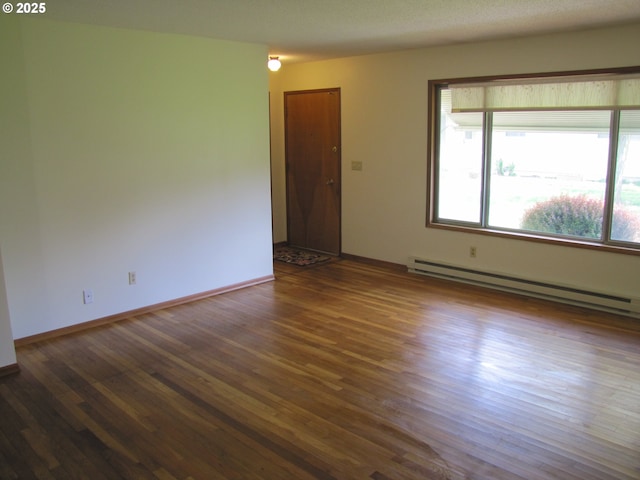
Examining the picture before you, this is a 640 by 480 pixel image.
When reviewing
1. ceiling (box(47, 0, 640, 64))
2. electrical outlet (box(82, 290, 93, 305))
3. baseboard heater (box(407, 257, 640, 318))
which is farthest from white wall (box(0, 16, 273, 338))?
baseboard heater (box(407, 257, 640, 318))

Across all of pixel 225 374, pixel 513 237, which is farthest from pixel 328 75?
pixel 225 374

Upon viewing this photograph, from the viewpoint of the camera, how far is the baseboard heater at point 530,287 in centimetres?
455

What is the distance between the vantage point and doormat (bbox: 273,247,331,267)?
6.44m

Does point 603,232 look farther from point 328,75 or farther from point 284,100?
point 284,100

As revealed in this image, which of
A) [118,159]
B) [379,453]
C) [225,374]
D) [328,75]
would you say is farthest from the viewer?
[328,75]

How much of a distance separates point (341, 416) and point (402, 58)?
4.05 metres

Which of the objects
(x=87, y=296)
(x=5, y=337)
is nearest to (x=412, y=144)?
(x=87, y=296)

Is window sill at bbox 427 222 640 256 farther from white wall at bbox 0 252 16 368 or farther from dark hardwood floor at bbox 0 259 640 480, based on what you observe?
white wall at bbox 0 252 16 368

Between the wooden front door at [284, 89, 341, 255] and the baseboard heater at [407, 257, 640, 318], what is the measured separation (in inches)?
52.7

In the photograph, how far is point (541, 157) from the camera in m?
5.00

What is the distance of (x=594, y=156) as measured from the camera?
467 cm

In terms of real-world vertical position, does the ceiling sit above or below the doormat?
above

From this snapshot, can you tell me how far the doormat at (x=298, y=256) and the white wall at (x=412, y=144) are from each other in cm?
34

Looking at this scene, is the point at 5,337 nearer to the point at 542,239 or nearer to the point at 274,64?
the point at 274,64
